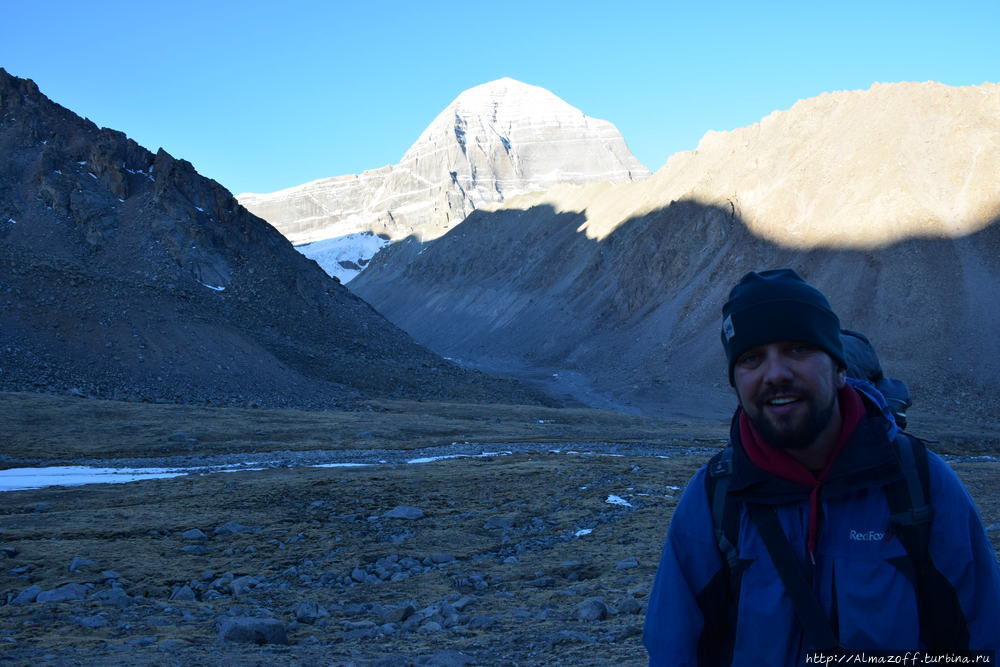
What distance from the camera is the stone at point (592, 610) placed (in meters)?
7.88

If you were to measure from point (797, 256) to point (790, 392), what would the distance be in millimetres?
65541

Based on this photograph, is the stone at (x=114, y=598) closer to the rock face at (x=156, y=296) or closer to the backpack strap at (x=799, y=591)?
the backpack strap at (x=799, y=591)

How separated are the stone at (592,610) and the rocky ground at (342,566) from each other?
20mm

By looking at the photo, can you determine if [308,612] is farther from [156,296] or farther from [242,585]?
[156,296]

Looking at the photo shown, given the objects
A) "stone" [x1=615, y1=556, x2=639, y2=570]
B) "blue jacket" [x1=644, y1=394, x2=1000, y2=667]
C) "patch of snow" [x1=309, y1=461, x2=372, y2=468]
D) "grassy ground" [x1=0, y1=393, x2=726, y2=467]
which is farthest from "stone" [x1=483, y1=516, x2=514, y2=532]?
"grassy ground" [x1=0, y1=393, x2=726, y2=467]

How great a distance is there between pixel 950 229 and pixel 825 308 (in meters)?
63.4

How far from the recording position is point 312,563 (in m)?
11.2

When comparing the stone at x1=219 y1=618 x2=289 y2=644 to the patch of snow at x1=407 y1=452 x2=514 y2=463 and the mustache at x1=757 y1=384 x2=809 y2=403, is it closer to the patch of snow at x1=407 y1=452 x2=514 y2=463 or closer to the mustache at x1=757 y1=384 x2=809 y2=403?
the mustache at x1=757 y1=384 x2=809 y2=403

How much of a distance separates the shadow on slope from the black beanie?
4751 cm

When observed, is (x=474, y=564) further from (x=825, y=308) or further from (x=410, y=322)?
(x=410, y=322)

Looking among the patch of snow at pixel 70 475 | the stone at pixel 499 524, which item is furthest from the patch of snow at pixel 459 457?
the stone at pixel 499 524

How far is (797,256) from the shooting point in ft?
211

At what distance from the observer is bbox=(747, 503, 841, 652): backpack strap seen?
2713 mm

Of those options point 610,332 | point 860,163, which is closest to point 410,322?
point 610,332
